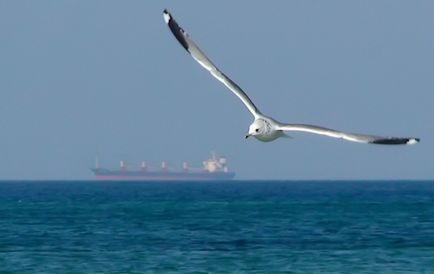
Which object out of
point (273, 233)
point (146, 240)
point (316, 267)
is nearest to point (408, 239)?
point (273, 233)

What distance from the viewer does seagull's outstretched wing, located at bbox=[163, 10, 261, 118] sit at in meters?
24.6

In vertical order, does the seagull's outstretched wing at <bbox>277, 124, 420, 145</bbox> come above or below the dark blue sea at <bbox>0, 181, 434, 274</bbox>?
above

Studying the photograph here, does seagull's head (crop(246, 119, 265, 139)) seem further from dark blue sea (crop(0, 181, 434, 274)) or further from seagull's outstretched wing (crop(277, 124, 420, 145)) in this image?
dark blue sea (crop(0, 181, 434, 274))

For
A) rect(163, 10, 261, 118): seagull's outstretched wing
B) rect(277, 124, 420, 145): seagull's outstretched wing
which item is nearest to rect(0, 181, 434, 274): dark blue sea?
rect(163, 10, 261, 118): seagull's outstretched wing

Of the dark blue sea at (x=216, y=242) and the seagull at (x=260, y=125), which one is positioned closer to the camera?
the seagull at (x=260, y=125)

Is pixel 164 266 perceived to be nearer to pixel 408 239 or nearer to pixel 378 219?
pixel 408 239

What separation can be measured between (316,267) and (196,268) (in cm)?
531

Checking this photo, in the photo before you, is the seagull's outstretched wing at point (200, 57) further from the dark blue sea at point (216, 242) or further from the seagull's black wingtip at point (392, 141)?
the dark blue sea at point (216, 242)

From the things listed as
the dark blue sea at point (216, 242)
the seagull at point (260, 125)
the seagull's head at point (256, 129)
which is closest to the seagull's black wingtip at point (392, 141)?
the seagull at point (260, 125)

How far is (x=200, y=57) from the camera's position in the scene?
25.4 meters

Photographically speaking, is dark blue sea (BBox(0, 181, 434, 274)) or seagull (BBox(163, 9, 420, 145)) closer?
seagull (BBox(163, 9, 420, 145))

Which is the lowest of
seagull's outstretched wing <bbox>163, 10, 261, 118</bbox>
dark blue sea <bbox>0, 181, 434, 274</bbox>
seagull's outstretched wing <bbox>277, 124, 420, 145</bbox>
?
dark blue sea <bbox>0, 181, 434, 274</bbox>

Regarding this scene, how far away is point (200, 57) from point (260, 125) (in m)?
1.81

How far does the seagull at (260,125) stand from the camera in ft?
77.7
